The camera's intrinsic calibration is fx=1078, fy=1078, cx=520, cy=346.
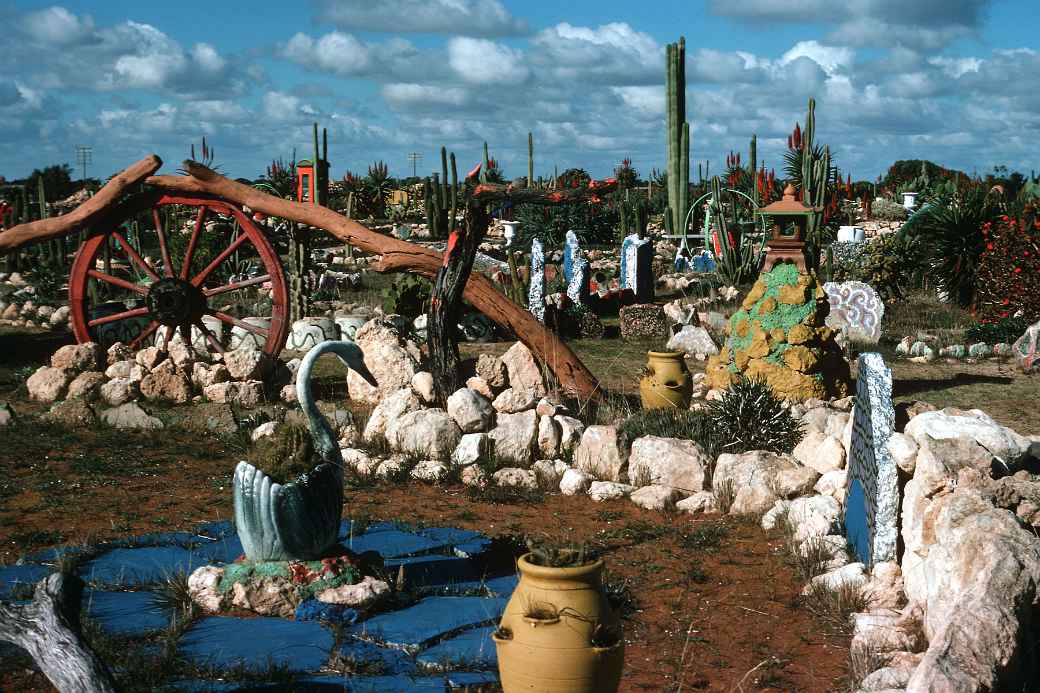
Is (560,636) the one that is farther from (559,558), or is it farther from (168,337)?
(168,337)

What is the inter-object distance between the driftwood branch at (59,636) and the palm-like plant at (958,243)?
1420cm

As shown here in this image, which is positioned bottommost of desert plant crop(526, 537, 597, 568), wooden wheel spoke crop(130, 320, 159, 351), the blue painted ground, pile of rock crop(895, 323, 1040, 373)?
the blue painted ground

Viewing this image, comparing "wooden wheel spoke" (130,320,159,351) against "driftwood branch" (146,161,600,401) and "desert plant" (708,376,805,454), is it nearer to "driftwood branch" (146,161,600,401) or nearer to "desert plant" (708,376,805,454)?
"driftwood branch" (146,161,600,401)

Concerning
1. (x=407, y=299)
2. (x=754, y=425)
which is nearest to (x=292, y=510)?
(x=754, y=425)

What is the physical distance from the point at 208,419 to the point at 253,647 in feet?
15.0

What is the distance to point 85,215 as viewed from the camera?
1007 centimetres

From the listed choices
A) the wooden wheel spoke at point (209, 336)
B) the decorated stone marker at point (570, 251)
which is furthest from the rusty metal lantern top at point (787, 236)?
the wooden wheel spoke at point (209, 336)

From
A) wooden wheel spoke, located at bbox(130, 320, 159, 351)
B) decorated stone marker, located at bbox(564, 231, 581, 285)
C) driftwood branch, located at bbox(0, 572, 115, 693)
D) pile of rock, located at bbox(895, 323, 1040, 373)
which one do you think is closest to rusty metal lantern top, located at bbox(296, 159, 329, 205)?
decorated stone marker, located at bbox(564, 231, 581, 285)

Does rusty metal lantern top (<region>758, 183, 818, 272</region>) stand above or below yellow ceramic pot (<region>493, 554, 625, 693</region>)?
above

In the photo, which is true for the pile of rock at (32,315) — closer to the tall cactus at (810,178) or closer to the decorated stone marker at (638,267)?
the decorated stone marker at (638,267)

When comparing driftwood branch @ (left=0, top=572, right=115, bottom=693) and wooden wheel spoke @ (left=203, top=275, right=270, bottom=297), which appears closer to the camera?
driftwood branch @ (left=0, top=572, right=115, bottom=693)

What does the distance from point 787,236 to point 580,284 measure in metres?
3.41

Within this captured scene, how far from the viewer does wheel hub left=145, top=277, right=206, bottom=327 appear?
9.99 meters

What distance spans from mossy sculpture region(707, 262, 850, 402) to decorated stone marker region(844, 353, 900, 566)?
3460 mm
